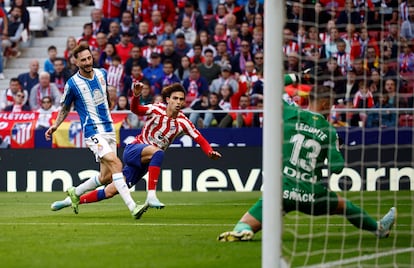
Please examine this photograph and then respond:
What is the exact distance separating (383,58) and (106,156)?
5.22 m

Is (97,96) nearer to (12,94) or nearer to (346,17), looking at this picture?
(346,17)

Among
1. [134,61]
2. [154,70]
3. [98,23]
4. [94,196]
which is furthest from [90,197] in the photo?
[98,23]

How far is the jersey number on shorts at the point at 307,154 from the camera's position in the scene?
31.9 feet

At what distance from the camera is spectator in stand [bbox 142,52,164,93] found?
2241 centimetres

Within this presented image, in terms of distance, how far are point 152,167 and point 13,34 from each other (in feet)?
42.0

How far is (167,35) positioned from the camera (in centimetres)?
2380

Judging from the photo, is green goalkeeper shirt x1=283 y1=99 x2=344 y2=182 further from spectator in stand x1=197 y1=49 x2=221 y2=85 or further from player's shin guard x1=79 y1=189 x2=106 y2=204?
spectator in stand x1=197 y1=49 x2=221 y2=85

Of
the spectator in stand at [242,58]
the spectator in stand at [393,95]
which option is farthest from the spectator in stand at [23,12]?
the spectator in stand at [393,95]

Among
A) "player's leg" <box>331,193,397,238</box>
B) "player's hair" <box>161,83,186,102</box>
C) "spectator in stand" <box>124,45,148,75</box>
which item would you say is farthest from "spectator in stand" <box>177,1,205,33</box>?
"player's leg" <box>331,193,397,238</box>

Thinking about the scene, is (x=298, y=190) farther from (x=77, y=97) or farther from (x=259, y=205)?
(x=77, y=97)

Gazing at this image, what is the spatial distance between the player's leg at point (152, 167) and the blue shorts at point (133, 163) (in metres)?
0.07

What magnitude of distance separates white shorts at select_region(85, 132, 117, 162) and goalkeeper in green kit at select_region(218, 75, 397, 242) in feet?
12.2

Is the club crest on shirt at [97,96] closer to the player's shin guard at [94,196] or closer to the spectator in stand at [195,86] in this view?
the player's shin guard at [94,196]

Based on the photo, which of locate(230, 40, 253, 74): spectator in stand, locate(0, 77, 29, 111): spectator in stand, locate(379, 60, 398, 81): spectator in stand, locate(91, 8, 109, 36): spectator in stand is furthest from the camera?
locate(91, 8, 109, 36): spectator in stand
